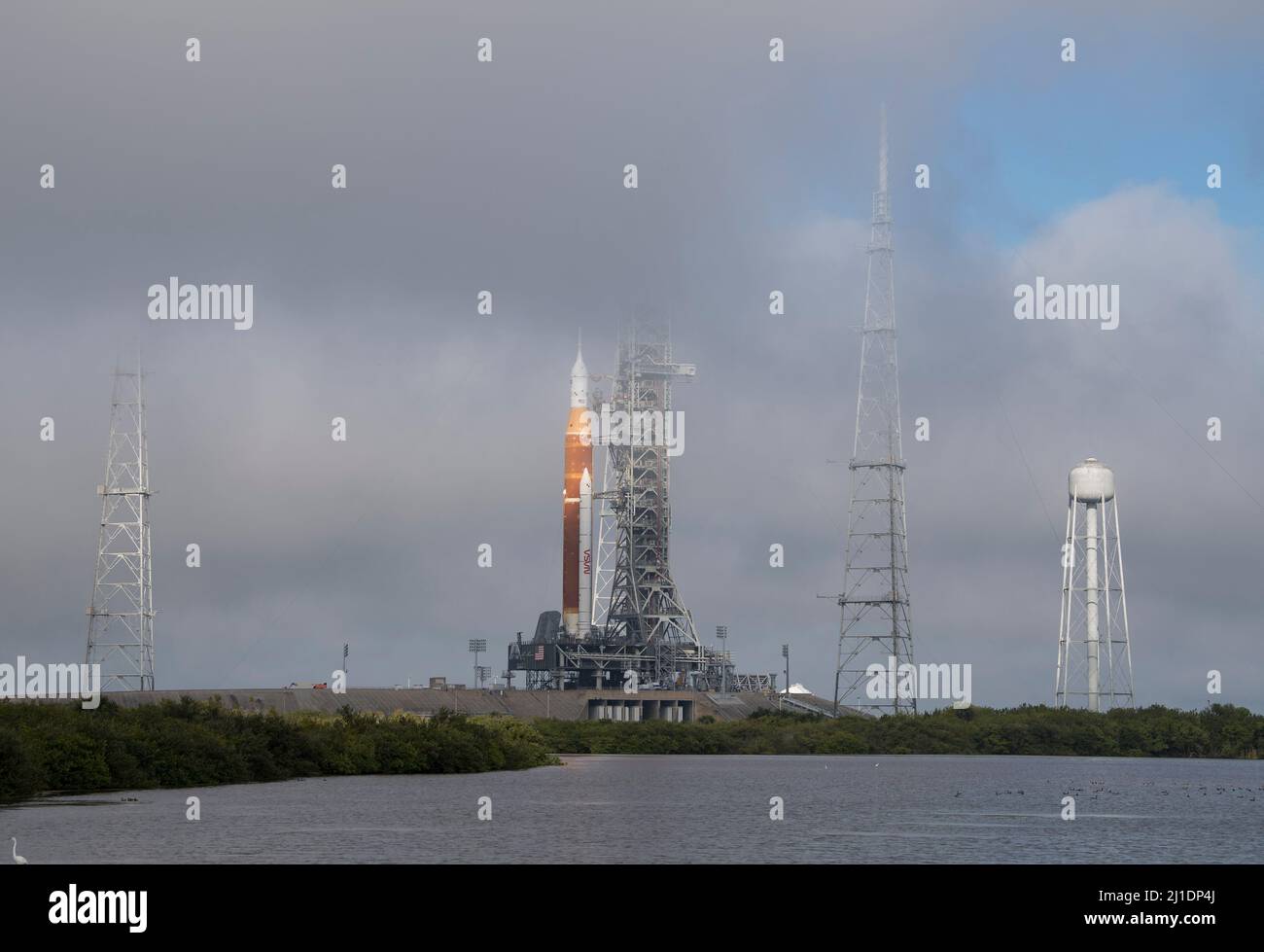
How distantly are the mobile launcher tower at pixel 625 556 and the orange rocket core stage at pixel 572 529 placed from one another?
11 centimetres

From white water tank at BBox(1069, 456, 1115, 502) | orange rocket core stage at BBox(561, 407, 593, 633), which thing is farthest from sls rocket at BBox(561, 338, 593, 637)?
white water tank at BBox(1069, 456, 1115, 502)

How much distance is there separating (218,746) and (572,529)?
87.0 metres

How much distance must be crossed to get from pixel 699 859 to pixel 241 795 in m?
36.4

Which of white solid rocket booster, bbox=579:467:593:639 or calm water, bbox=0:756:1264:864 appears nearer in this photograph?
calm water, bbox=0:756:1264:864

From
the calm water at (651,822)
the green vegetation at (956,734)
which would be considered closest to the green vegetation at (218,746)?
the calm water at (651,822)

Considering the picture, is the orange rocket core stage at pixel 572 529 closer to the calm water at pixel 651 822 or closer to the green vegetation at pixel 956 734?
the green vegetation at pixel 956 734

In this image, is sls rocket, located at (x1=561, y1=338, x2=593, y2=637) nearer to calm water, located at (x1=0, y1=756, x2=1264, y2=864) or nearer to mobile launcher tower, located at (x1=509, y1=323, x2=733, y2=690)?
mobile launcher tower, located at (x1=509, y1=323, x2=733, y2=690)

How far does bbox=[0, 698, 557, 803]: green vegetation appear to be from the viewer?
9056cm

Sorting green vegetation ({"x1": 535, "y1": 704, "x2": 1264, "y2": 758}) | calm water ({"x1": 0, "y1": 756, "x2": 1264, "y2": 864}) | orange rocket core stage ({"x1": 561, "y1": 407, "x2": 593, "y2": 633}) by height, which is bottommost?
green vegetation ({"x1": 535, "y1": 704, "x2": 1264, "y2": 758})

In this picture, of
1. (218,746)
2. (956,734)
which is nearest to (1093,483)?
(956,734)

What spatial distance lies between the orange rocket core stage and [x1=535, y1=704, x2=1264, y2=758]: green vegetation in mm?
16058
